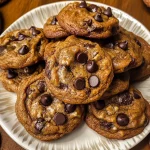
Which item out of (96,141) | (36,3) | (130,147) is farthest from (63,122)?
(36,3)

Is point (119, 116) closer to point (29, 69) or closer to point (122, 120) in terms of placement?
point (122, 120)

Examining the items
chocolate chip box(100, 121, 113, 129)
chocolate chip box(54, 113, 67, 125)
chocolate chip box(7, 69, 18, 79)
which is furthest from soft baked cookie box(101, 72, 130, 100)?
chocolate chip box(7, 69, 18, 79)

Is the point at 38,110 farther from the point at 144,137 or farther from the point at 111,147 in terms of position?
the point at 144,137

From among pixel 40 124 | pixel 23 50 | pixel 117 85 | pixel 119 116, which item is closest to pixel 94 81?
pixel 117 85

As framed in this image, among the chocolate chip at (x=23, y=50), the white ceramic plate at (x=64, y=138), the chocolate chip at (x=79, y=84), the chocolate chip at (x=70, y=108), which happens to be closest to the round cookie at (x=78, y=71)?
the chocolate chip at (x=79, y=84)

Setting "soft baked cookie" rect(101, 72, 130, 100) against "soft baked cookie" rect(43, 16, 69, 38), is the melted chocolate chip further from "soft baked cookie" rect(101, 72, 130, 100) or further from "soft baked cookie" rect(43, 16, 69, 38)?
"soft baked cookie" rect(43, 16, 69, 38)

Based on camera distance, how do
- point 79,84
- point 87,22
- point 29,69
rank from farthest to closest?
point 29,69 → point 87,22 → point 79,84

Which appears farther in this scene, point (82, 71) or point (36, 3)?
point (36, 3)

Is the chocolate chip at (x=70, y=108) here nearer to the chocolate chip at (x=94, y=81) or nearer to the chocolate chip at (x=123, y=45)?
the chocolate chip at (x=94, y=81)
